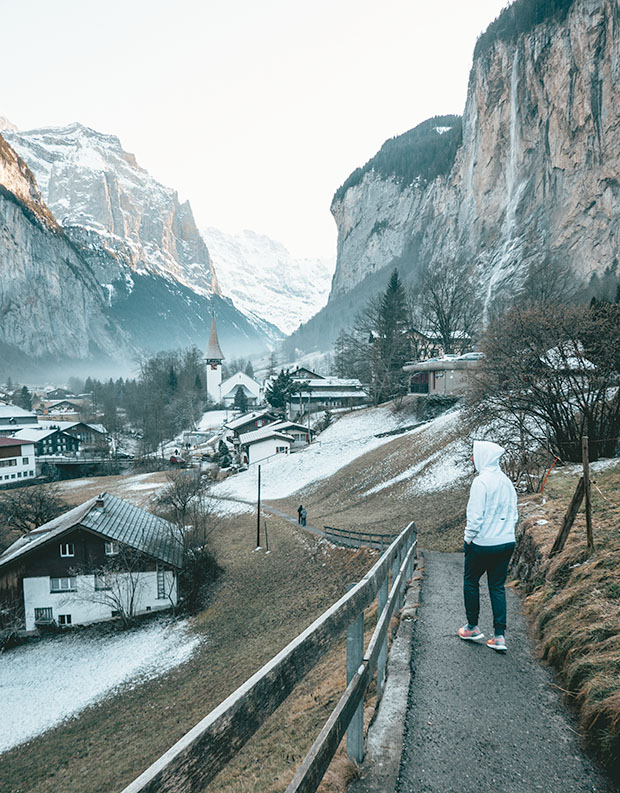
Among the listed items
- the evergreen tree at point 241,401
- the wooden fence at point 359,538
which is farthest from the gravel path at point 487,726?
the evergreen tree at point 241,401

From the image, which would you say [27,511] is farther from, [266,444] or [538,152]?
[538,152]

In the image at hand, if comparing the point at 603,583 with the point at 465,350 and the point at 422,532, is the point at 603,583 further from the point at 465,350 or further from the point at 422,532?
the point at 465,350

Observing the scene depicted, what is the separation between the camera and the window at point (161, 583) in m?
24.7

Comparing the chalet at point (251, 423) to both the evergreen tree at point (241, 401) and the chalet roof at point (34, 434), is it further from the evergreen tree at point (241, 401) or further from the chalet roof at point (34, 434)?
the evergreen tree at point (241, 401)

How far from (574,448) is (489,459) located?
16365 mm

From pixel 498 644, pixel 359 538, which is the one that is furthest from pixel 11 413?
pixel 498 644

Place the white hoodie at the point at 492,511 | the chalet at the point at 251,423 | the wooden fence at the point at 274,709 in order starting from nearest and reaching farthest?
1. the wooden fence at the point at 274,709
2. the white hoodie at the point at 492,511
3. the chalet at the point at 251,423

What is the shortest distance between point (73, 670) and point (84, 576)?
18.6ft

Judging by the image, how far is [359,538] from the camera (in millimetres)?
21859

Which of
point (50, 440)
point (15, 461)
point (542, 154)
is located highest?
point (542, 154)

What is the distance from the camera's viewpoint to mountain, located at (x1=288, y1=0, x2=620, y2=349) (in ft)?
218

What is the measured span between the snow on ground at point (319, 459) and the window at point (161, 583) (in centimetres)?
1719

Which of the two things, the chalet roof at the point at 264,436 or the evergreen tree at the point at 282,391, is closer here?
the chalet roof at the point at 264,436

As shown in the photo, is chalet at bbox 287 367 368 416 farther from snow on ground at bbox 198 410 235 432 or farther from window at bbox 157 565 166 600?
window at bbox 157 565 166 600
